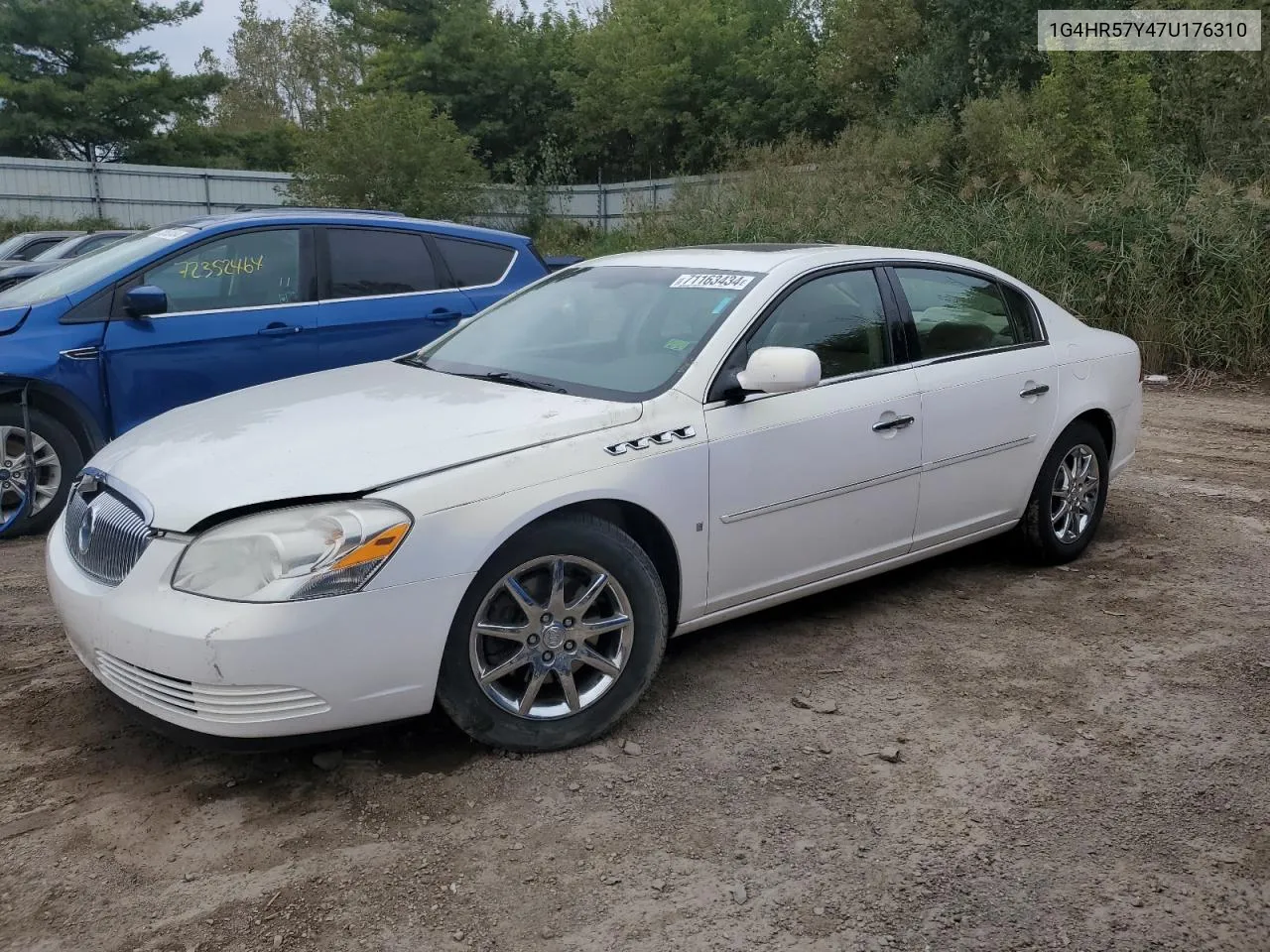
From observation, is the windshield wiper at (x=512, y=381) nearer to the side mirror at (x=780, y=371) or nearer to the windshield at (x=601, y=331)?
the windshield at (x=601, y=331)

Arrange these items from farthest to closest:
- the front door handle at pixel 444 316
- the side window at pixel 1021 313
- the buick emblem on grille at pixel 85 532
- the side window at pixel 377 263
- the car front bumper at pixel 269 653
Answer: the front door handle at pixel 444 316
the side window at pixel 377 263
the side window at pixel 1021 313
the buick emblem on grille at pixel 85 532
the car front bumper at pixel 269 653

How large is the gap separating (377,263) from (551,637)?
3.96 meters

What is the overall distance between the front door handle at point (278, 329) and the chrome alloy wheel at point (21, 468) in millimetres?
1208

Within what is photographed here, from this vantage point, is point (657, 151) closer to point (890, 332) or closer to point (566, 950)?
point (890, 332)

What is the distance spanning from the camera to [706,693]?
390cm

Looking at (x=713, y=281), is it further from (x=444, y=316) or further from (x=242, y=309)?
(x=242, y=309)

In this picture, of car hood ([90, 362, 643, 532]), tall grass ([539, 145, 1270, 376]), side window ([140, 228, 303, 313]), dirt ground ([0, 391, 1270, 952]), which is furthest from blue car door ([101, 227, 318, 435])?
tall grass ([539, 145, 1270, 376])

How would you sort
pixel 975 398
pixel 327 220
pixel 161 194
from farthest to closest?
1. pixel 161 194
2. pixel 327 220
3. pixel 975 398

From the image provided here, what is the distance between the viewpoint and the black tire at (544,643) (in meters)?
3.20

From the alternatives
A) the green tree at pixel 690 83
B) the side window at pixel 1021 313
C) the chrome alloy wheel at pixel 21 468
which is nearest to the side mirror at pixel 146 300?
the chrome alloy wheel at pixel 21 468

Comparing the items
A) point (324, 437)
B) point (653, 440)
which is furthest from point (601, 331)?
point (324, 437)

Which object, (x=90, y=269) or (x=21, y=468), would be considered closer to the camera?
(x=21, y=468)

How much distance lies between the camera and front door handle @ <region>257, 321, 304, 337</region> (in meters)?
6.16

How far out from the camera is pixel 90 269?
614cm
